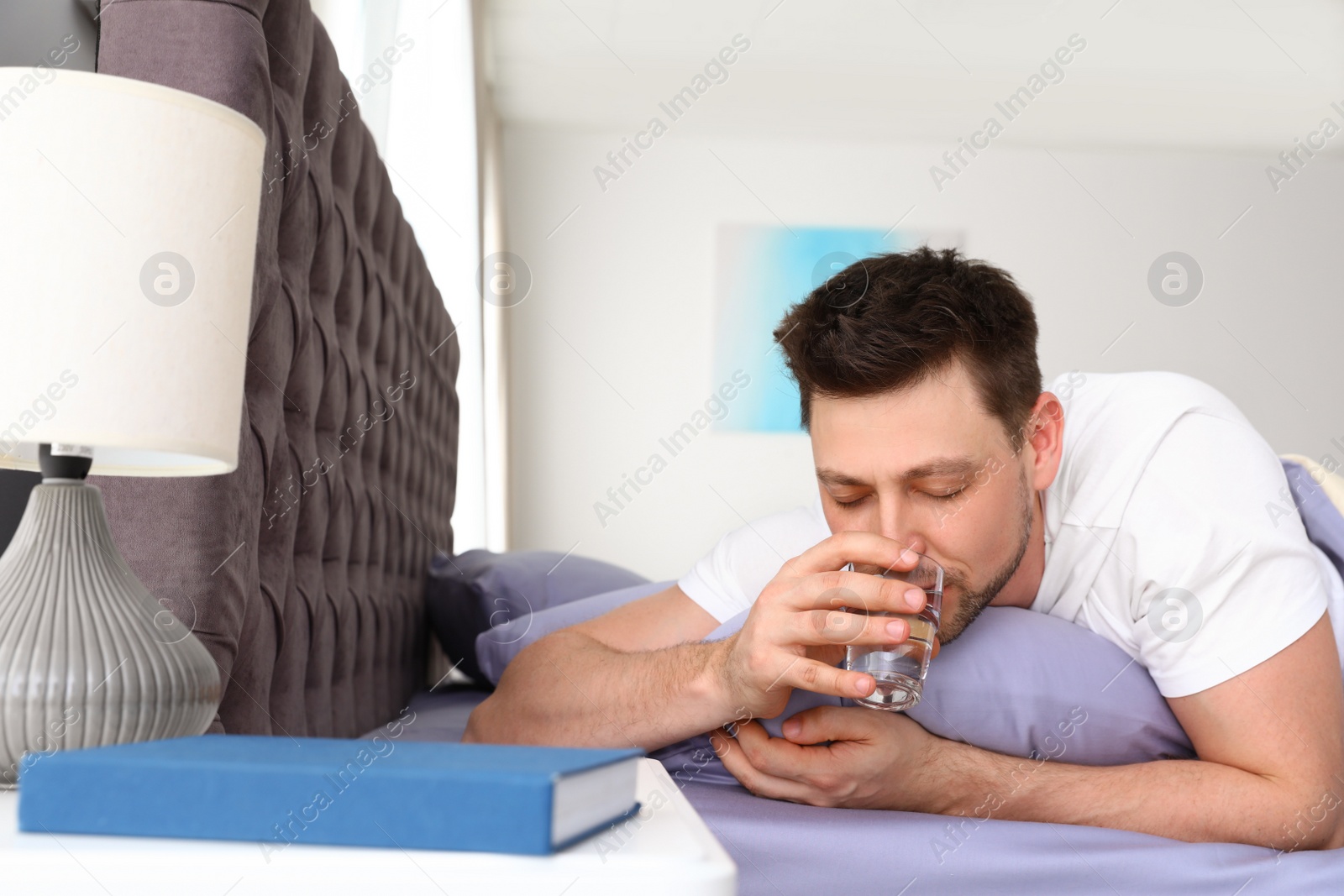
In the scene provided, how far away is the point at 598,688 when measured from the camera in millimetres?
1175

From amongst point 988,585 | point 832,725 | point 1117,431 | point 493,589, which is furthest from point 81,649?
point 493,589

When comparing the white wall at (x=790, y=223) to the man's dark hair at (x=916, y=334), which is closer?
the man's dark hair at (x=916, y=334)

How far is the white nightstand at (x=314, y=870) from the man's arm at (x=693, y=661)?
1.34 feet

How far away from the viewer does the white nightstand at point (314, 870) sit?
445 millimetres

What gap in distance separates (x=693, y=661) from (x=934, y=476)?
1.03 ft

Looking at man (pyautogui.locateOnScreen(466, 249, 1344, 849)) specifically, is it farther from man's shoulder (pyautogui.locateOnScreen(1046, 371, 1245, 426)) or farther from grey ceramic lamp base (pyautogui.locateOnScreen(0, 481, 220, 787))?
grey ceramic lamp base (pyautogui.locateOnScreen(0, 481, 220, 787))

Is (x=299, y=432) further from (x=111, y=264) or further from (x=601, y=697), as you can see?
(x=111, y=264)

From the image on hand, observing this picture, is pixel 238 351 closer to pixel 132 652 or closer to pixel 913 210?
pixel 132 652

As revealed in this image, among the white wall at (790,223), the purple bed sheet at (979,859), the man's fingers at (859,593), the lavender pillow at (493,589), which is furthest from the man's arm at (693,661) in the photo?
the white wall at (790,223)

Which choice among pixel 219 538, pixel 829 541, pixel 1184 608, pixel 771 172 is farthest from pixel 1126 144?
pixel 219 538

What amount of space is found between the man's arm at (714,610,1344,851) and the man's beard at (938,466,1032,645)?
4.7 inches

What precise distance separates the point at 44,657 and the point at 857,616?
0.58m

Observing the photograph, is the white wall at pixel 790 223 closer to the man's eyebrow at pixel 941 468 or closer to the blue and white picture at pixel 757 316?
the blue and white picture at pixel 757 316

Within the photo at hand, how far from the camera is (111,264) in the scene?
22.8 inches
